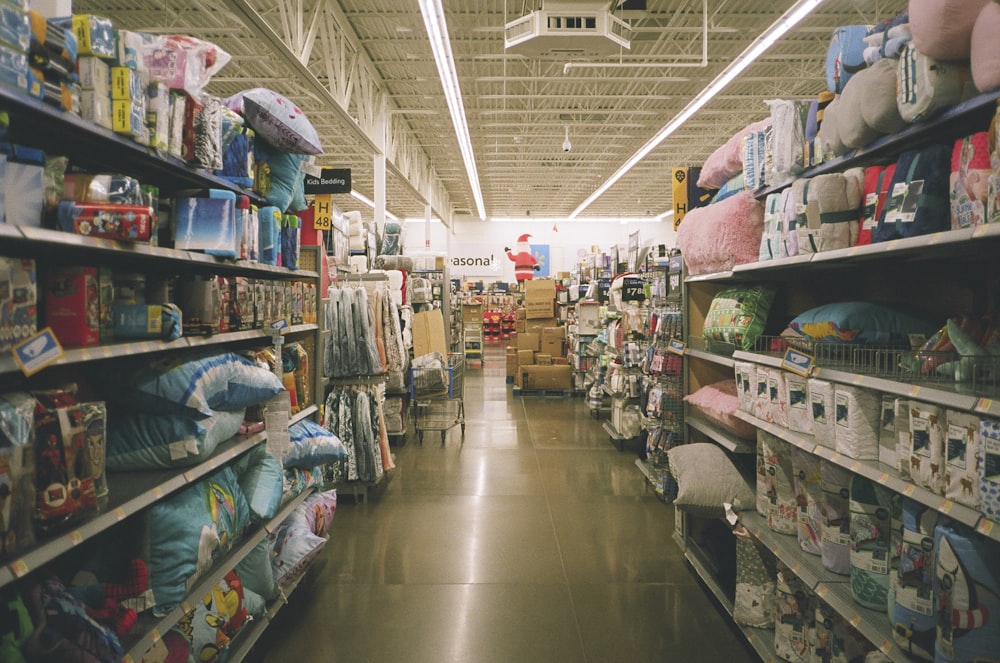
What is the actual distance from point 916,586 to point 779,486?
38.8 inches

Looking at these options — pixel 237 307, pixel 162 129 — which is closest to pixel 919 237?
pixel 162 129

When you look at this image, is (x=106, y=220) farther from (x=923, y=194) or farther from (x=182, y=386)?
(x=923, y=194)

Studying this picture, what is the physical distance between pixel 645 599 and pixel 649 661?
1.98 ft

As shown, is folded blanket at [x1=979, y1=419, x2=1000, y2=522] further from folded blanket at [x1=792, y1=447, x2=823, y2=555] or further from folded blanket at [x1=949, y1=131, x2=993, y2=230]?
folded blanket at [x1=792, y1=447, x2=823, y2=555]

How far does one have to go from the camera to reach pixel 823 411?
2.24 meters

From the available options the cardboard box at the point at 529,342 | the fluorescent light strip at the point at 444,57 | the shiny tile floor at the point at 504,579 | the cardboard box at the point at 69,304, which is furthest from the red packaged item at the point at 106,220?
the cardboard box at the point at 529,342

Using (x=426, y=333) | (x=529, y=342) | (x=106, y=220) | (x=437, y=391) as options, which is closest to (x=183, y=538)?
(x=106, y=220)

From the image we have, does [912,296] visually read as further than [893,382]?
Yes

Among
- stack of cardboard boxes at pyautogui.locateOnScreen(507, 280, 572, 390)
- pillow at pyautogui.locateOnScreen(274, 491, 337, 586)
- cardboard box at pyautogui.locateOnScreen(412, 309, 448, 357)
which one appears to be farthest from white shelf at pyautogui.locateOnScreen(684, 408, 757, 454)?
stack of cardboard boxes at pyautogui.locateOnScreen(507, 280, 572, 390)

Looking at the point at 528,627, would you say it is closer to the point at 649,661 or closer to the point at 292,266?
the point at 649,661

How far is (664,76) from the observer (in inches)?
395

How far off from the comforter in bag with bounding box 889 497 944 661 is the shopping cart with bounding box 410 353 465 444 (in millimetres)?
5235

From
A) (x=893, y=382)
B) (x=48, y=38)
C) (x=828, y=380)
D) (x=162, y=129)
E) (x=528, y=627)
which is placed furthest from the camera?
(x=528, y=627)

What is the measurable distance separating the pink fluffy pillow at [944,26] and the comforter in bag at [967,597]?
1.33 meters
